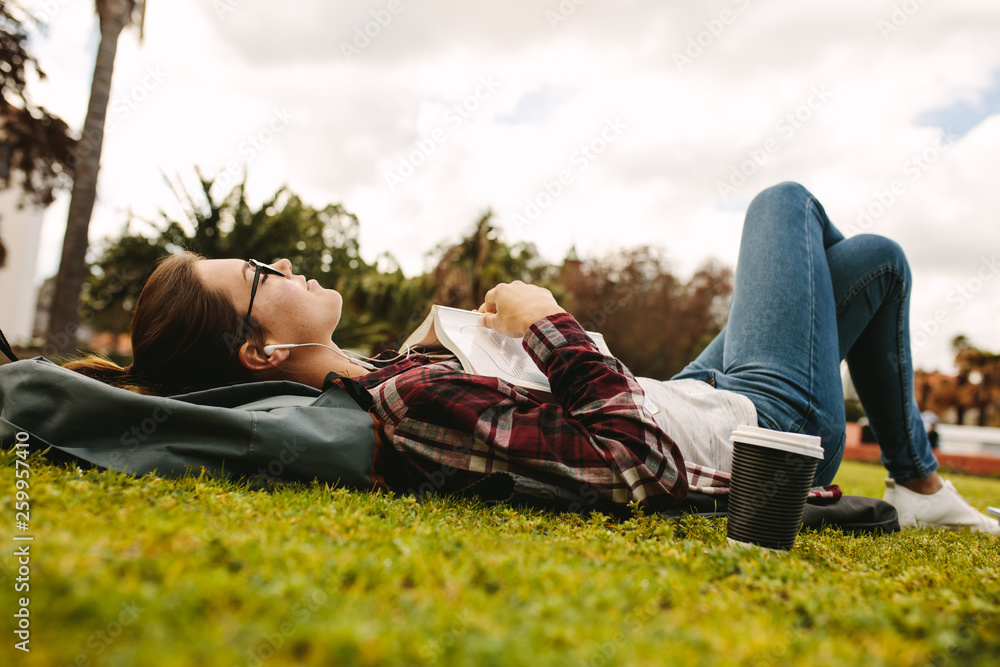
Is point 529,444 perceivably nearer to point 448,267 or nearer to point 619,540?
point 619,540

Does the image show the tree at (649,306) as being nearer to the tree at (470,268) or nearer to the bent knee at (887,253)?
the tree at (470,268)

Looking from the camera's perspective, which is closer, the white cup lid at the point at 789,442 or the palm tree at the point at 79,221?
the white cup lid at the point at 789,442

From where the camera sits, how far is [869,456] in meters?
18.5

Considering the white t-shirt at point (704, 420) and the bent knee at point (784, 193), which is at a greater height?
the bent knee at point (784, 193)

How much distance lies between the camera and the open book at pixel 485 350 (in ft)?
8.86

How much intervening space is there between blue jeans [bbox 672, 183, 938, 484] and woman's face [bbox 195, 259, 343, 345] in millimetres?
2104

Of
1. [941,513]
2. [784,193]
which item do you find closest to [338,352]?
[784,193]

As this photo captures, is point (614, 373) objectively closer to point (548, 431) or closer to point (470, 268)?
point (548, 431)

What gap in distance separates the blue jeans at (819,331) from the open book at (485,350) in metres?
0.71

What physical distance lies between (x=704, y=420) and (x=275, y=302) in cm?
215

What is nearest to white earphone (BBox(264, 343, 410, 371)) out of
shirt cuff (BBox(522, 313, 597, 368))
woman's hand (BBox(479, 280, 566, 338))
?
woman's hand (BBox(479, 280, 566, 338))

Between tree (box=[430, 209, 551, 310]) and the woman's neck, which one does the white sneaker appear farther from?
tree (box=[430, 209, 551, 310])

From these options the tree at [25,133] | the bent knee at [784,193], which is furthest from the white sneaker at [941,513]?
the tree at [25,133]

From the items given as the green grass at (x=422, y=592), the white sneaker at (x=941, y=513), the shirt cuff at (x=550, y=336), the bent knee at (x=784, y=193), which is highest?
the bent knee at (x=784, y=193)
